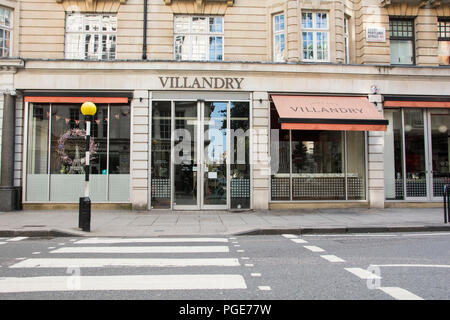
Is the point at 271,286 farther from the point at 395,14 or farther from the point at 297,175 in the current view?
the point at 395,14

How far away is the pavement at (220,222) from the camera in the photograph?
30.1 ft

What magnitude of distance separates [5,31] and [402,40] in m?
17.1

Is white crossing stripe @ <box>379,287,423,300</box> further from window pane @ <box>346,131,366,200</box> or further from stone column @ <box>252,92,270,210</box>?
window pane @ <box>346,131,366,200</box>

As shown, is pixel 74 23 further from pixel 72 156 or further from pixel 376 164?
pixel 376 164

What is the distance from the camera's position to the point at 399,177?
47.4ft

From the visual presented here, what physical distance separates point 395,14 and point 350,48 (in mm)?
2353

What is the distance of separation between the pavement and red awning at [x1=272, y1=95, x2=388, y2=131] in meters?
3.33

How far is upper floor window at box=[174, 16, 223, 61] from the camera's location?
46.7ft

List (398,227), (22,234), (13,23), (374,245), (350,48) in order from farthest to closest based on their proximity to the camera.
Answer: (350,48), (13,23), (398,227), (22,234), (374,245)

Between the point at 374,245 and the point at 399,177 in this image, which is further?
the point at 399,177

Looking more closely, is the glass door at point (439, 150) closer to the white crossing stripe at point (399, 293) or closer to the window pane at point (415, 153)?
the window pane at point (415, 153)

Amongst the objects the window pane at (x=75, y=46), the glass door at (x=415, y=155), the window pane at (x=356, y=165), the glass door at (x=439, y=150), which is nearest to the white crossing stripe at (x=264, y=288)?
the window pane at (x=356, y=165)

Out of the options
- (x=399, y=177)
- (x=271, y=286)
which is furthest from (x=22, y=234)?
(x=399, y=177)

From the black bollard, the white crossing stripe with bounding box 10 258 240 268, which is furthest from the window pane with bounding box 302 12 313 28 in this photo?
the white crossing stripe with bounding box 10 258 240 268
